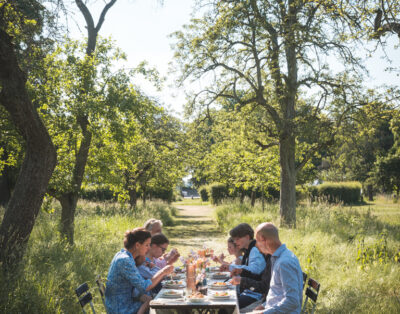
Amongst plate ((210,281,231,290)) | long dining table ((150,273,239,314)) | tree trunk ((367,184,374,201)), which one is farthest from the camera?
tree trunk ((367,184,374,201))

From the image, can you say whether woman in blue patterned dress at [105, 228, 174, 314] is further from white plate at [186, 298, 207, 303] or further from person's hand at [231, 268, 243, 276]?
person's hand at [231, 268, 243, 276]

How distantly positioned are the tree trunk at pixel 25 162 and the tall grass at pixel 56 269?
39cm

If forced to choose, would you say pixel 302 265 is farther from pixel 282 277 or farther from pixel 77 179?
pixel 77 179

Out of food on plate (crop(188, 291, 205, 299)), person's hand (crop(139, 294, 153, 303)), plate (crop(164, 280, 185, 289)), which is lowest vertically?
person's hand (crop(139, 294, 153, 303))

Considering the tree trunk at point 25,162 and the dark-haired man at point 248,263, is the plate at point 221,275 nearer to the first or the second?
the dark-haired man at point 248,263

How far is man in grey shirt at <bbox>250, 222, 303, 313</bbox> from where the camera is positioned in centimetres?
352

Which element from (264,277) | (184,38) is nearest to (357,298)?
(264,277)

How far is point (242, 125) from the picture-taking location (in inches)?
571

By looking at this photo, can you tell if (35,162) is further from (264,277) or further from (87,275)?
(264,277)

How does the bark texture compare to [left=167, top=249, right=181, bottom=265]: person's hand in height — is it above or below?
above

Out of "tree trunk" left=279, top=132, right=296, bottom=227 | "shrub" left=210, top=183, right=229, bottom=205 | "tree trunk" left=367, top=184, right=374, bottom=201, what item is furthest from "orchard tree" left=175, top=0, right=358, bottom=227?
"tree trunk" left=367, top=184, right=374, bottom=201

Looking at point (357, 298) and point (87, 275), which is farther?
point (87, 275)

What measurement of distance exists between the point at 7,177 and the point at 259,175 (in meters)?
13.3

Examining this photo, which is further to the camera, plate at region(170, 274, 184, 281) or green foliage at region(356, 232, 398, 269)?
green foliage at region(356, 232, 398, 269)
